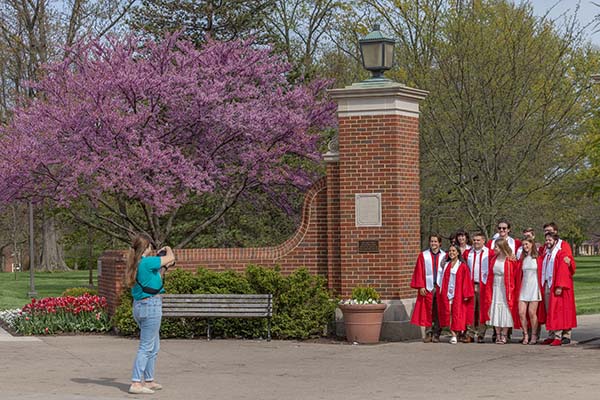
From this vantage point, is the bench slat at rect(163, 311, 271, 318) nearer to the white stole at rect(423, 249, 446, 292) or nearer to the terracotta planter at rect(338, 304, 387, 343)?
the terracotta planter at rect(338, 304, 387, 343)

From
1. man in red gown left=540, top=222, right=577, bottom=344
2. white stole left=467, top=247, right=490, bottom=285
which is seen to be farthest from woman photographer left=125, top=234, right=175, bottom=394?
man in red gown left=540, top=222, right=577, bottom=344

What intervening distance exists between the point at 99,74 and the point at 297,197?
6.70 metres

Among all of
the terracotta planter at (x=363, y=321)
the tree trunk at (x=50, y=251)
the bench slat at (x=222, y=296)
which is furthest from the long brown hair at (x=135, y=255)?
the tree trunk at (x=50, y=251)

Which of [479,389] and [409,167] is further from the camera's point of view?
[409,167]

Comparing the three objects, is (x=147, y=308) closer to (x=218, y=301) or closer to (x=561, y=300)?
(x=218, y=301)

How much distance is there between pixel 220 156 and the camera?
23.9m

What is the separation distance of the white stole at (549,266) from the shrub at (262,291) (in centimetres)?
339

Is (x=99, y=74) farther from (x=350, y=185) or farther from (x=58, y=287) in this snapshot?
(x=58, y=287)

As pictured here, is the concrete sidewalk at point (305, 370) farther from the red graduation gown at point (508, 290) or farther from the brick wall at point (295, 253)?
the brick wall at point (295, 253)

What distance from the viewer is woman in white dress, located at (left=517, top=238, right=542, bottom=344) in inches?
602

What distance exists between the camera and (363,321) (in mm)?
15789

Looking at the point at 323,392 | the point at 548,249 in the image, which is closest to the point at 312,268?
the point at 548,249

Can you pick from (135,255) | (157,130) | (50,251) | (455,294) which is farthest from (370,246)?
(50,251)

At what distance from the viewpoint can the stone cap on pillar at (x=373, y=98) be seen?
16.5m
